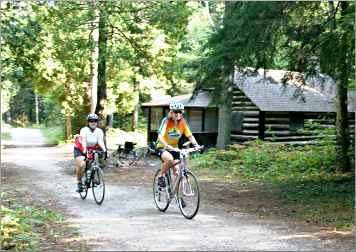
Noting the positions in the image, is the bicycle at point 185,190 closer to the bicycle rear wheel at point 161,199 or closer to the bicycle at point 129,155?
the bicycle rear wheel at point 161,199

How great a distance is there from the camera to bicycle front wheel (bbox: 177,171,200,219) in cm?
613

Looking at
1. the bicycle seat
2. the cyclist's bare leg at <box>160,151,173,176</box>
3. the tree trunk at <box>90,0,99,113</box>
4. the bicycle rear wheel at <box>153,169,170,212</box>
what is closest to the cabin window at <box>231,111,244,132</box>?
the bicycle seat

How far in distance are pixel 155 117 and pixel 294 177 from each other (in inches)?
187

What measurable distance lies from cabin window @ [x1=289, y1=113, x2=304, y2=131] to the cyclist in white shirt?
415 inches

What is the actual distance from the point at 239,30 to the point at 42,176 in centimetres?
553

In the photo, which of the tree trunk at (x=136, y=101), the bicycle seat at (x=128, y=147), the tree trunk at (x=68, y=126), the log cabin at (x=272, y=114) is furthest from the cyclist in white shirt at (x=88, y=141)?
the log cabin at (x=272, y=114)

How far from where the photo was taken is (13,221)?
5.04m

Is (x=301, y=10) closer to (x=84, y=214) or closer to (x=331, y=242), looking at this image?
(x=331, y=242)

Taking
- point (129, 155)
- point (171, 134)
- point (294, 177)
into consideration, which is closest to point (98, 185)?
point (171, 134)

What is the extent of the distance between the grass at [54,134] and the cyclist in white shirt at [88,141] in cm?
104

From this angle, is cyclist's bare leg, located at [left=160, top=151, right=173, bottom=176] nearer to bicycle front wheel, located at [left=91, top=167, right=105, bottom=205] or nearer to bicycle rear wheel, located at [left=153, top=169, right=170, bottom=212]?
bicycle rear wheel, located at [left=153, top=169, right=170, bottom=212]

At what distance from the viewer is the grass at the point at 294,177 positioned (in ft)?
22.9

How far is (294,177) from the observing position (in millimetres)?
10438

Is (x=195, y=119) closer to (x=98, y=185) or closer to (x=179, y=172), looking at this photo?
(x=98, y=185)
